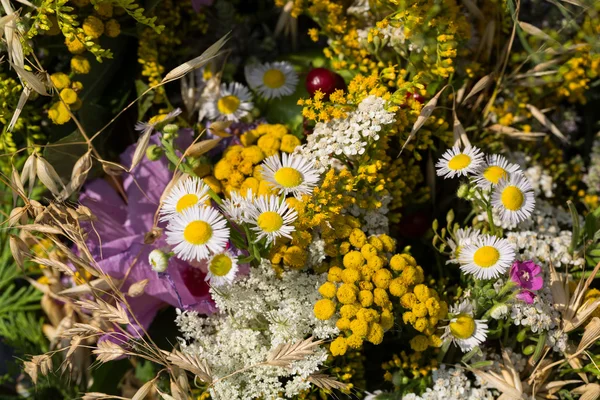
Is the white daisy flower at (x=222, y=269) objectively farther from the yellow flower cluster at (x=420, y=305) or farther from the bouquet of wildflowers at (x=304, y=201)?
the yellow flower cluster at (x=420, y=305)

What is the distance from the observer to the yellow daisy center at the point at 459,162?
2.85 ft

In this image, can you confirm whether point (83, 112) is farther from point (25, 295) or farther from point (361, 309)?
point (361, 309)

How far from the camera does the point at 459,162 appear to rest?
873 mm

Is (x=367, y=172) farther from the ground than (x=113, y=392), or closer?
farther from the ground

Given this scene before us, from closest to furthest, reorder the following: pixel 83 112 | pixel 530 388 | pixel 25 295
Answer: pixel 530 388 → pixel 83 112 → pixel 25 295

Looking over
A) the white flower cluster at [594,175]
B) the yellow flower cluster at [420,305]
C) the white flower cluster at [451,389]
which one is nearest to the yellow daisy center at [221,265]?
the yellow flower cluster at [420,305]

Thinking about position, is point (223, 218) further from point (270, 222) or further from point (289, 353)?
point (289, 353)

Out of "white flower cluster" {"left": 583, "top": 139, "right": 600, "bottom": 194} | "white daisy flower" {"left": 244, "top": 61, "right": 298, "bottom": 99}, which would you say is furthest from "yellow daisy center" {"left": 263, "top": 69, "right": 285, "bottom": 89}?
"white flower cluster" {"left": 583, "top": 139, "right": 600, "bottom": 194}

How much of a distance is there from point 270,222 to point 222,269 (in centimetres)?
10

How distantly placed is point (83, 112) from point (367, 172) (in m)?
0.52

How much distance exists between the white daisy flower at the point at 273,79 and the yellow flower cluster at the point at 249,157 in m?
0.11

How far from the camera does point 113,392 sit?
3.74ft

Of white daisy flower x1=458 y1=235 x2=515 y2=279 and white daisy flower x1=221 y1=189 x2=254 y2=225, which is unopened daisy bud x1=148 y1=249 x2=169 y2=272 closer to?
white daisy flower x1=221 y1=189 x2=254 y2=225

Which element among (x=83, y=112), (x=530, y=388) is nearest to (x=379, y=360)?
(x=530, y=388)
